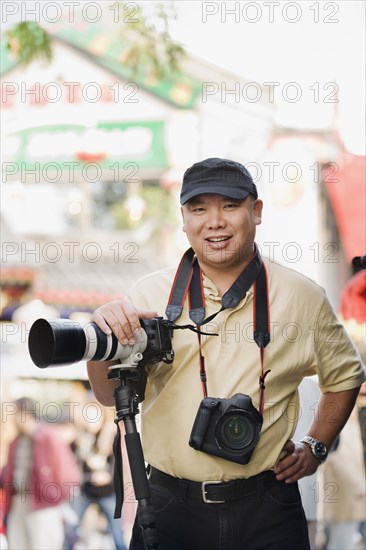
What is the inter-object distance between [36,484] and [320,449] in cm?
203

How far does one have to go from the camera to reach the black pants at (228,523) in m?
1.55

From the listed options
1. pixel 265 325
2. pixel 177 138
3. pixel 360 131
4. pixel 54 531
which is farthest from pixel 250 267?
pixel 177 138

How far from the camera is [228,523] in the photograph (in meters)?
1.55

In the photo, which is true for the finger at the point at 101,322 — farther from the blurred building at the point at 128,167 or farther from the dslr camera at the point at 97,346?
the blurred building at the point at 128,167

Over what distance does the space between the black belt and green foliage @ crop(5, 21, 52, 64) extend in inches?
67.1

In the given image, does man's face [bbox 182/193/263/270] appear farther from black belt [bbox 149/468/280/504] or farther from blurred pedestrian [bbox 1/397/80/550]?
blurred pedestrian [bbox 1/397/80/550]

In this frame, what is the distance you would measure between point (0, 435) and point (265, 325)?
2324 millimetres

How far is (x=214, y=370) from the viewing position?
5.29 feet

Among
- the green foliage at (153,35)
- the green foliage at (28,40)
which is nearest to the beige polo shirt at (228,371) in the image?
the green foliage at (153,35)

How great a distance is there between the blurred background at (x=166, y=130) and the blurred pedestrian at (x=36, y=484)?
166mm

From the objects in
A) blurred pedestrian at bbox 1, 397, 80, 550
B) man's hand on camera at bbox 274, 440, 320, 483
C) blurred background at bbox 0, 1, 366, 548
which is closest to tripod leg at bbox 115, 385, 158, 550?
man's hand on camera at bbox 274, 440, 320, 483

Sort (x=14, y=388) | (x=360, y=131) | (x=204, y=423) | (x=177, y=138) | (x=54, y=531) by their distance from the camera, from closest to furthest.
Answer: (x=204, y=423)
(x=360, y=131)
(x=54, y=531)
(x=14, y=388)
(x=177, y=138)

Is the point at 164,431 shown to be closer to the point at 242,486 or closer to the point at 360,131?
the point at 242,486

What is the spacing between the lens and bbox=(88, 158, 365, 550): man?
5.11 ft
